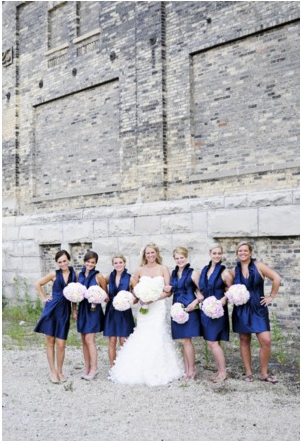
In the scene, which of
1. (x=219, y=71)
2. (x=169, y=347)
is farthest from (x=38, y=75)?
(x=169, y=347)

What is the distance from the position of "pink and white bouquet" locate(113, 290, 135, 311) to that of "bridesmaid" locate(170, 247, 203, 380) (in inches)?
25.7

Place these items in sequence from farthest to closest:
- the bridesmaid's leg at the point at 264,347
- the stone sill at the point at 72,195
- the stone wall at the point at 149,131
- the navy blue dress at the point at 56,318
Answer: the stone sill at the point at 72,195
the stone wall at the point at 149,131
the navy blue dress at the point at 56,318
the bridesmaid's leg at the point at 264,347

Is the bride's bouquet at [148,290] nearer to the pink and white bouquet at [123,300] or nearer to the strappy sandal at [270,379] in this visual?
the pink and white bouquet at [123,300]

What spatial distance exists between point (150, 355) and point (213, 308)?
1.13 metres

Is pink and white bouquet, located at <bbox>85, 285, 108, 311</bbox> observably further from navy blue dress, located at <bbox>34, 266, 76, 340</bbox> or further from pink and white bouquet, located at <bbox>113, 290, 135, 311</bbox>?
navy blue dress, located at <bbox>34, 266, 76, 340</bbox>

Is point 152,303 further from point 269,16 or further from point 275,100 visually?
point 269,16

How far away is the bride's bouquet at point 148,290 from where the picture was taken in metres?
7.23

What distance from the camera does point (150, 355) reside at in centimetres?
718

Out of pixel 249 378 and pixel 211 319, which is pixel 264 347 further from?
pixel 211 319

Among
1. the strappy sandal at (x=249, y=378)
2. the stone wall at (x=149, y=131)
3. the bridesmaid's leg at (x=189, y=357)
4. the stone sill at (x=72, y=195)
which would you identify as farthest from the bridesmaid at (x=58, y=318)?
the stone sill at (x=72, y=195)

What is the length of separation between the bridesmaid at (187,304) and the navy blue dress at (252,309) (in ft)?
1.90

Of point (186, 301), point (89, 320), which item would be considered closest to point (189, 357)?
point (186, 301)

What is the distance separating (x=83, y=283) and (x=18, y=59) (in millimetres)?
10327

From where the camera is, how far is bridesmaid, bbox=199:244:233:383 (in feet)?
23.4
